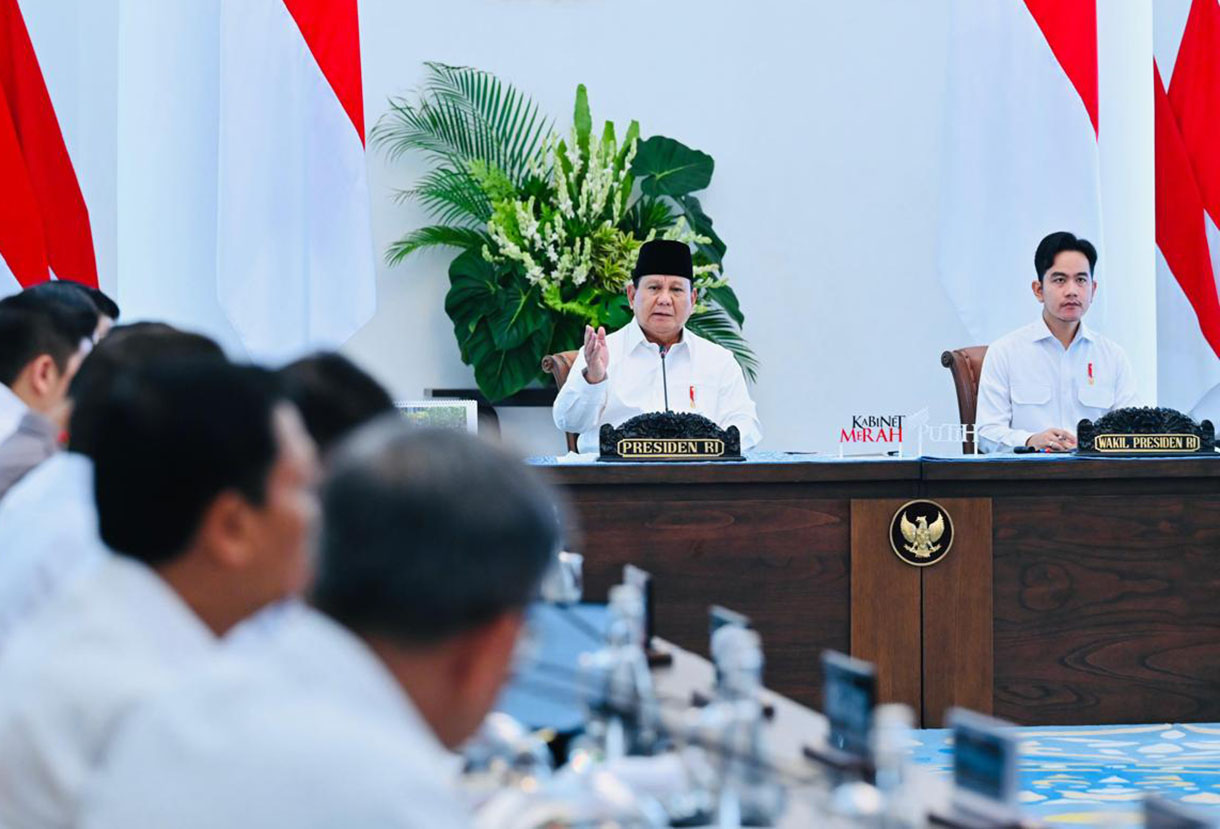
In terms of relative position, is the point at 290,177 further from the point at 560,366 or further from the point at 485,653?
the point at 485,653

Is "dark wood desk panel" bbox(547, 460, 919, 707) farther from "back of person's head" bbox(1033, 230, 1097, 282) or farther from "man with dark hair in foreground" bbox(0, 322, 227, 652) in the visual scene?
"man with dark hair in foreground" bbox(0, 322, 227, 652)

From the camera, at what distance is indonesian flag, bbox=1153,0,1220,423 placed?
6.14 metres

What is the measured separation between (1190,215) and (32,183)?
4577 millimetres

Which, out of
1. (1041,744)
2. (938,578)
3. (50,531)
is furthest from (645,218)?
(50,531)

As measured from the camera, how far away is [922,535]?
3861mm

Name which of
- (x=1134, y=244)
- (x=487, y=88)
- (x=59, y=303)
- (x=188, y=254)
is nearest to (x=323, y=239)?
(x=188, y=254)

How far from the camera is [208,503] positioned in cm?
136

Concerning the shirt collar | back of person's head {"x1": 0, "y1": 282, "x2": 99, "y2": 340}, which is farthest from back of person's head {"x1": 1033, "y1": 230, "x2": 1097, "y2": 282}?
back of person's head {"x1": 0, "y1": 282, "x2": 99, "y2": 340}

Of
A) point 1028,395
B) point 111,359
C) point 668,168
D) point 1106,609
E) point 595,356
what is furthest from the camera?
point 668,168

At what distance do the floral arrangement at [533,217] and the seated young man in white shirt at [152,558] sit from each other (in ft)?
14.7

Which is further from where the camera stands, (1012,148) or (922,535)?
(1012,148)

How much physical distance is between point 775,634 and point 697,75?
11.5 feet

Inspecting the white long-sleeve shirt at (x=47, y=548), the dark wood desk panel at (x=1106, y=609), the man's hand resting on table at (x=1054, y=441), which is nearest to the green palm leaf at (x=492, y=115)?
the man's hand resting on table at (x=1054, y=441)

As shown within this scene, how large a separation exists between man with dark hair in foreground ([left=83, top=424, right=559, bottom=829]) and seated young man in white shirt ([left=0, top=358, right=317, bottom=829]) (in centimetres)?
28
